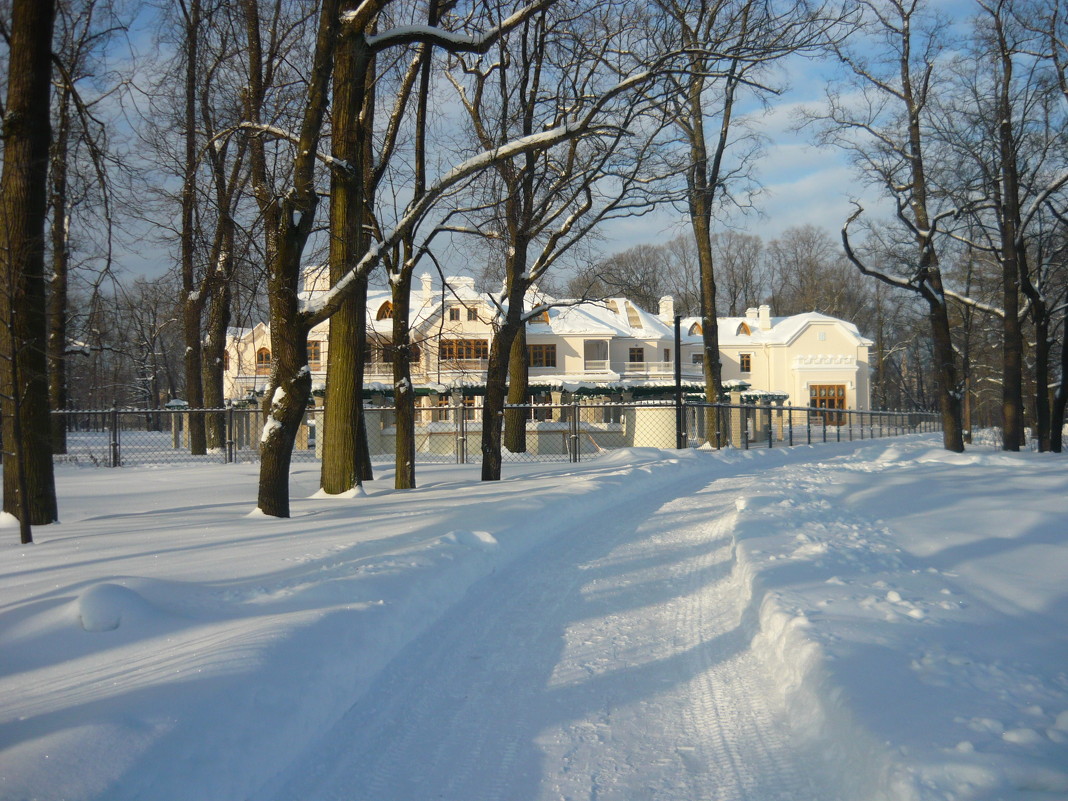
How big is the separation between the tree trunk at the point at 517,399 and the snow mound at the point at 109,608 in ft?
61.3

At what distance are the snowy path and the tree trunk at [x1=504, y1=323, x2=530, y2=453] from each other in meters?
16.5

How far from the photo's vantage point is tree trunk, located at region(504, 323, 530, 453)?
23859mm

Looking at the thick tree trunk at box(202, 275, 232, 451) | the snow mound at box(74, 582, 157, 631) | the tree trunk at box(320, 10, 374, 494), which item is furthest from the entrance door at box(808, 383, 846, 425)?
the snow mound at box(74, 582, 157, 631)

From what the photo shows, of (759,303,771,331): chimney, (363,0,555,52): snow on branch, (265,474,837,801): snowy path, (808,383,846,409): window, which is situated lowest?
(265,474,837,801): snowy path

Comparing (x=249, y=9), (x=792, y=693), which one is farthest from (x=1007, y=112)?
(x=792, y=693)

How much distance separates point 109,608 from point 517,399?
2046 centimetres

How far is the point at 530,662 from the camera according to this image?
16.8 feet

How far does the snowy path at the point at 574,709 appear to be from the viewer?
11.5 ft

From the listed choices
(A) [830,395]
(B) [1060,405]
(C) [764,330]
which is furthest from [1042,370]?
(C) [764,330]

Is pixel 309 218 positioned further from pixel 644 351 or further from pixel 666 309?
pixel 666 309

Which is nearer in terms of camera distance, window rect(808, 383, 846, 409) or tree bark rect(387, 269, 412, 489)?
tree bark rect(387, 269, 412, 489)

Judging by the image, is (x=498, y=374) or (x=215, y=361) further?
(x=215, y=361)

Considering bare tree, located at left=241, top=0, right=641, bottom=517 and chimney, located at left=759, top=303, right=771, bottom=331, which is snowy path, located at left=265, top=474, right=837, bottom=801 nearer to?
bare tree, located at left=241, top=0, right=641, bottom=517

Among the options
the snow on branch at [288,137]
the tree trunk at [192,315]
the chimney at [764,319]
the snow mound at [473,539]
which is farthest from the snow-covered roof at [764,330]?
the snow mound at [473,539]
